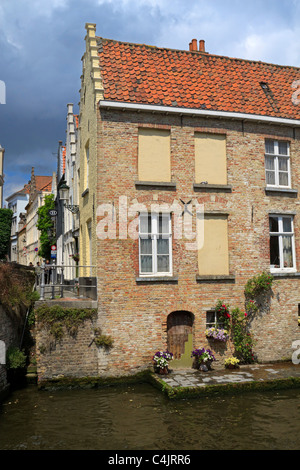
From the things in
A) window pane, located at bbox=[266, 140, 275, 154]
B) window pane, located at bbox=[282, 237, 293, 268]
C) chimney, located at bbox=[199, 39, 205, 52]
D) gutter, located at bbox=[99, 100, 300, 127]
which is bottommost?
window pane, located at bbox=[282, 237, 293, 268]

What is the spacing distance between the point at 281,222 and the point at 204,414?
317 inches

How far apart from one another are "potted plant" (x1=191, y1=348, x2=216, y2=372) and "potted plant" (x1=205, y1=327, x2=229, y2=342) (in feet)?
1.61

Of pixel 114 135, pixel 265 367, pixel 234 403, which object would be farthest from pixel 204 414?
pixel 114 135

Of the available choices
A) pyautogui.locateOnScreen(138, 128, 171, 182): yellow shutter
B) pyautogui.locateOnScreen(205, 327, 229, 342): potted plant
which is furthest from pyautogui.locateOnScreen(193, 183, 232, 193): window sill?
pyautogui.locateOnScreen(205, 327, 229, 342): potted plant

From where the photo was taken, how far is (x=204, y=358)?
43.6 feet

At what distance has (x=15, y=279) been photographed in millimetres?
14547

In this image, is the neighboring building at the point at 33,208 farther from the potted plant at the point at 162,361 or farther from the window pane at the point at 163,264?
the potted plant at the point at 162,361

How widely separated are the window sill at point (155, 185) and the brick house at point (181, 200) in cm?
4

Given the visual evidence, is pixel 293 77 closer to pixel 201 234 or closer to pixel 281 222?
pixel 281 222

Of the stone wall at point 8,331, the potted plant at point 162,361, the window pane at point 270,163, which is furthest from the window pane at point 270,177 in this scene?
the stone wall at point 8,331

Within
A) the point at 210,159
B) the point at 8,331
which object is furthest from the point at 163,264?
the point at 8,331

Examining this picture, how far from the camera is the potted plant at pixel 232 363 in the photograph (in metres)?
13.5

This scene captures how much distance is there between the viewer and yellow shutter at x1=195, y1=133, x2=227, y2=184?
1459 cm

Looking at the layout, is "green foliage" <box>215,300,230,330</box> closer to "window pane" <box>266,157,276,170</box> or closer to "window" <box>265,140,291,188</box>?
"window" <box>265,140,291,188</box>
